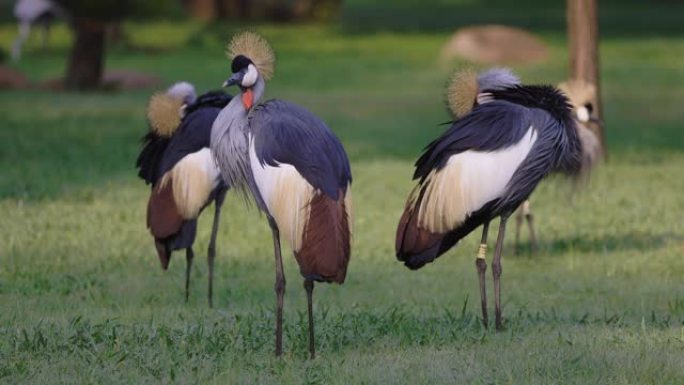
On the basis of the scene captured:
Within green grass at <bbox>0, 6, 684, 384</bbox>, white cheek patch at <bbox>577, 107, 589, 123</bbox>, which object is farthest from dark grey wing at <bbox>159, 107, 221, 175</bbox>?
white cheek patch at <bbox>577, 107, 589, 123</bbox>

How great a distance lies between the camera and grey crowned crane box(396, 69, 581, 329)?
359 inches

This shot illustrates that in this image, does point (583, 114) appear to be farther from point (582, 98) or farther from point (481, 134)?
point (481, 134)

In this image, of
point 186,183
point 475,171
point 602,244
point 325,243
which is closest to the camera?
point 325,243

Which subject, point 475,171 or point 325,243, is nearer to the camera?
point 325,243

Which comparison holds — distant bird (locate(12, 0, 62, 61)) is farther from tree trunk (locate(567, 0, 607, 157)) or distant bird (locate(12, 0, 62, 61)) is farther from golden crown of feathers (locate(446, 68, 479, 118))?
golden crown of feathers (locate(446, 68, 479, 118))

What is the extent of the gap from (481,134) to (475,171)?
0.73ft

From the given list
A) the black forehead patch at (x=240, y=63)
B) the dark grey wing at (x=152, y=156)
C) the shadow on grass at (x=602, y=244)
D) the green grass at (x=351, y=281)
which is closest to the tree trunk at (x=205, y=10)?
the green grass at (x=351, y=281)

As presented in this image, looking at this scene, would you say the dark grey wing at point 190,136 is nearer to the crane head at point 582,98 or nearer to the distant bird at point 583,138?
the distant bird at point 583,138

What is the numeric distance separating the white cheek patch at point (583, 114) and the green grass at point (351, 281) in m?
0.60

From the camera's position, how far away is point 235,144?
27.7 ft

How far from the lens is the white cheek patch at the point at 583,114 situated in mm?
14000

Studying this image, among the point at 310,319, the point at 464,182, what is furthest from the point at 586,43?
the point at 310,319

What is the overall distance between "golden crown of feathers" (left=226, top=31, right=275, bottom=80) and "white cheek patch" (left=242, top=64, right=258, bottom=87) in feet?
0.22

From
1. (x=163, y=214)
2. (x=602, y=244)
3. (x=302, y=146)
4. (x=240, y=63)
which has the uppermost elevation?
(x=240, y=63)
